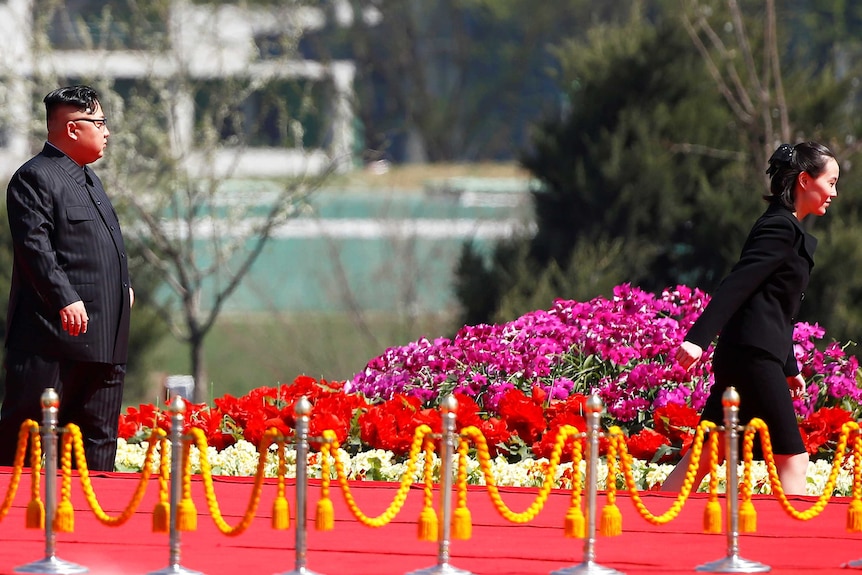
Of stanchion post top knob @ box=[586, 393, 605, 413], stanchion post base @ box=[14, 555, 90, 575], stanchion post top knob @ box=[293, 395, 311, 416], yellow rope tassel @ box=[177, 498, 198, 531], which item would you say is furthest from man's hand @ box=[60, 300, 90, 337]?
stanchion post top knob @ box=[586, 393, 605, 413]

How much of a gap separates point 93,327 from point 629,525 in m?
2.14

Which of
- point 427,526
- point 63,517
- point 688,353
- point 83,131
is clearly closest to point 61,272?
point 83,131

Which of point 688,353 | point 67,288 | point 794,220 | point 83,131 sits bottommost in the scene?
point 688,353

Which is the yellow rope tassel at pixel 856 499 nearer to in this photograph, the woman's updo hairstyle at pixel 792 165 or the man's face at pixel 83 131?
the woman's updo hairstyle at pixel 792 165

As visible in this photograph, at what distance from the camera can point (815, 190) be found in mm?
5586

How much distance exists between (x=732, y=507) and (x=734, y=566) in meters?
0.16

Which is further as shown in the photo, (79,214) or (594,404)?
(79,214)

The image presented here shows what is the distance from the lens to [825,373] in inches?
291

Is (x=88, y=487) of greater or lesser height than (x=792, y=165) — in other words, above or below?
below

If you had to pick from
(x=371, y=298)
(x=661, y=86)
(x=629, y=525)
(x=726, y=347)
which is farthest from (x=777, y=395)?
(x=371, y=298)

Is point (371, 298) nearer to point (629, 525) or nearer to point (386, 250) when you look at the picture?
point (386, 250)

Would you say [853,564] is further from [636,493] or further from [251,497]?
[251,497]

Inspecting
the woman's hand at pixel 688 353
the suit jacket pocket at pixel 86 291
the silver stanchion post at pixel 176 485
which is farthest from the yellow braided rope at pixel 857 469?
the suit jacket pocket at pixel 86 291

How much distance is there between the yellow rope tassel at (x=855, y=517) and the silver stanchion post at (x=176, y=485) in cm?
195
